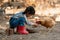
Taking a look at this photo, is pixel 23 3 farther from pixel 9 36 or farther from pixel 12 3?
pixel 9 36

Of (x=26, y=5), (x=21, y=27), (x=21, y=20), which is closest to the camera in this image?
(x=21, y=20)

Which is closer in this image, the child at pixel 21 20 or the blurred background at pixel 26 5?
the child at pixel 21 20

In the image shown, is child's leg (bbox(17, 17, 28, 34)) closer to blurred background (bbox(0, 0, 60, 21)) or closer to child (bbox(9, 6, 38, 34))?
child (bbox(9, 6, 38, 34))

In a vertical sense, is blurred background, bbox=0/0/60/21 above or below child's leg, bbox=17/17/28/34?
below

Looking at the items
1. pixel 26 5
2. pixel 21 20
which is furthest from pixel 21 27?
pixel 26 5

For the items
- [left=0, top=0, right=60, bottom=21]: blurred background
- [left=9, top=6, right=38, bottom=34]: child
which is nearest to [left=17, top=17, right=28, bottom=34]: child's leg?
[left=9, top=6, right=38, bottom=34]: child

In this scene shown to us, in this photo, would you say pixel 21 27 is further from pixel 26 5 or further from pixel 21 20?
pixel 26 5

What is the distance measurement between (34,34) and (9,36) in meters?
0.77

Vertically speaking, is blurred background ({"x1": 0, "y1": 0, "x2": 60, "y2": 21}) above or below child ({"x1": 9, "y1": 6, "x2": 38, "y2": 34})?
below

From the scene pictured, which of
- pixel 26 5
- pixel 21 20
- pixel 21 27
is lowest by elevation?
pixel 26 5

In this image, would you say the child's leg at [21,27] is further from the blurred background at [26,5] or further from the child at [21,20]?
the blurred background at [26,5]

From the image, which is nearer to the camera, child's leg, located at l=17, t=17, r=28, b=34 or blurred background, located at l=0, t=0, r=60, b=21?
child's leg, located at l=17, t=17, r=28, b=34

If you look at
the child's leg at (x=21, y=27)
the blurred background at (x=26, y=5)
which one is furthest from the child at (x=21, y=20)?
the blurred background at (x=26, y=5)

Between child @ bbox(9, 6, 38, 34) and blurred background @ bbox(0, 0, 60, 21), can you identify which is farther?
blurred background @ bbox(0, 0, 60, 21)
